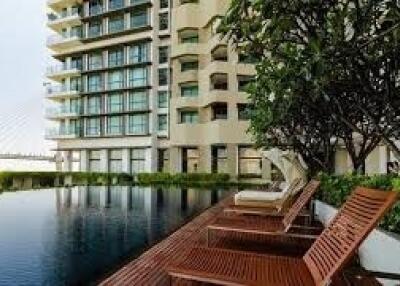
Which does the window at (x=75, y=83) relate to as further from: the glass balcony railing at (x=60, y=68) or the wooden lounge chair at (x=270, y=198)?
the wooden lounge chair at (x=270, y=198)

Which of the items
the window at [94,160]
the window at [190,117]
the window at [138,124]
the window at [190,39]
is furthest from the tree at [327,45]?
the window at [94,160]

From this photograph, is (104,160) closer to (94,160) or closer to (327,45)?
(94,160)

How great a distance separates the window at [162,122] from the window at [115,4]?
13.9 meters

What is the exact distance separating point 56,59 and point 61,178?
2371 cm

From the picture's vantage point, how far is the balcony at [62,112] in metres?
56.5

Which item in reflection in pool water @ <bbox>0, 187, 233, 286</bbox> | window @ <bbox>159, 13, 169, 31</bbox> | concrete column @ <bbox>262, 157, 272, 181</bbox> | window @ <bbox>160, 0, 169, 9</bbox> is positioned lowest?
reflection in pool water @ <bbox>0, 187, 233, 286</bbox>

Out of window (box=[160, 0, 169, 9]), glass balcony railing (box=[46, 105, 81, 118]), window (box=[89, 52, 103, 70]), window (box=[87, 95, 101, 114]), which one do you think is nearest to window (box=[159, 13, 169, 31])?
window (box=[160, 0, 169, 9])

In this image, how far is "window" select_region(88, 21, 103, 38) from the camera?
56031 millimetres

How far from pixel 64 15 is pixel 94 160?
18.4 metres

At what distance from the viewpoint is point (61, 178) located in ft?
138

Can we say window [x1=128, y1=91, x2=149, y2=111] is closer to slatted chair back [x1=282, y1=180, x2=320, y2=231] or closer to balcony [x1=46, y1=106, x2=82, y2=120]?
balcony [x1=46, y1=106, x2=82, y2=120]

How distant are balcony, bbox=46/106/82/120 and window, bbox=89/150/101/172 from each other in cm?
478

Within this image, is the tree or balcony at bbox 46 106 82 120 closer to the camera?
the tree

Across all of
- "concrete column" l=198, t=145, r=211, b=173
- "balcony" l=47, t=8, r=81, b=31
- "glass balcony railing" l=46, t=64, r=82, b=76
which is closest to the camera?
"concrete column" l=198, t=145, r=211, b=173
